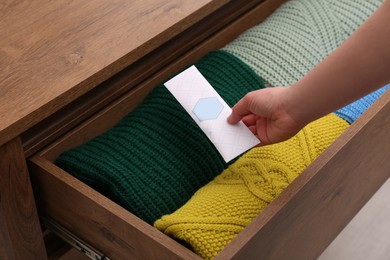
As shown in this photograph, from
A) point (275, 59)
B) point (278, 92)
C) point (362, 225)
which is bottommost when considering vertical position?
point (362, 225)

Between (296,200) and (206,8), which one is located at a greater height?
(206,8)

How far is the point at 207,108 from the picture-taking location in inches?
35.5

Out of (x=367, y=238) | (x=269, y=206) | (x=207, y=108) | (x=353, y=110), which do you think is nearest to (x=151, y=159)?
(x=207, y=108)

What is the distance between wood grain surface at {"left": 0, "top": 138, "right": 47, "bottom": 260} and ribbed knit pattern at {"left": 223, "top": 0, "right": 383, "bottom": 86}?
0.40 meters

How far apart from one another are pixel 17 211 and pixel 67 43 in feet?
0.79

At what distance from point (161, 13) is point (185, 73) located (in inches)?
5.2

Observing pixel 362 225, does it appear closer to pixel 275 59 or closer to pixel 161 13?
pixel 275 59

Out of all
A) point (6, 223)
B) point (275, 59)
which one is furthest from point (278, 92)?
point (6, 223)

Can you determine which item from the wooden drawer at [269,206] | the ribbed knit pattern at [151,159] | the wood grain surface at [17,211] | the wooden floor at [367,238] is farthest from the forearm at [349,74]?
the wooden floor at [367,238]

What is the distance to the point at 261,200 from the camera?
87 centimetres

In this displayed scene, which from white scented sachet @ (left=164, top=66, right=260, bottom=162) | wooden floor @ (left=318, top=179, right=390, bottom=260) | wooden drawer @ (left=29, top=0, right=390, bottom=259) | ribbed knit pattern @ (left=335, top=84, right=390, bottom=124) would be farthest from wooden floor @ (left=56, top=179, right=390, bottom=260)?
white scented sachet @ (left=164, top=66, right=260, bottom=162)

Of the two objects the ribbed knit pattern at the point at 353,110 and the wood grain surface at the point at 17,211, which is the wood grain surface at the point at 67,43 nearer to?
the wood grain surface at the point at 17,211

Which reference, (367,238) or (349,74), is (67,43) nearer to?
(349,74)

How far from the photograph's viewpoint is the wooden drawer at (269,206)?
765mm
